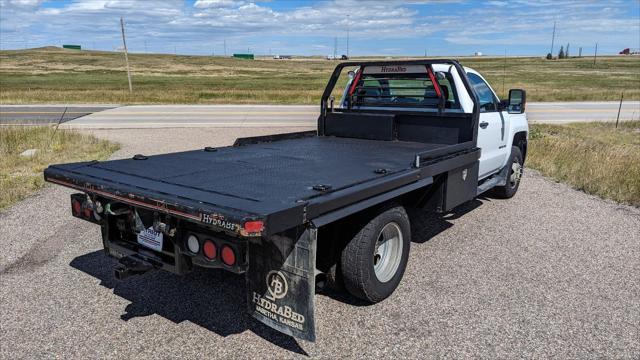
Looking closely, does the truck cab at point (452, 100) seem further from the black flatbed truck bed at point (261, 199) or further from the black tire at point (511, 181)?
the black flatbed truck bed at point (261, 199)

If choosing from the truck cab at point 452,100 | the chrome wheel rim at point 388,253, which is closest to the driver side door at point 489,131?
the truck cab at point 452,100

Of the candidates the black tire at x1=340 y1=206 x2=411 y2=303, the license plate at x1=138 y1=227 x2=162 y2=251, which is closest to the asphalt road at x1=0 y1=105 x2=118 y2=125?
the license plate at x1=138 y1=227 x2=162 y2=251

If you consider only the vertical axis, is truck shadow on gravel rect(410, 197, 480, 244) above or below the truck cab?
below

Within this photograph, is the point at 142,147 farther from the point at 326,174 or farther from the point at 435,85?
the point at 326,174

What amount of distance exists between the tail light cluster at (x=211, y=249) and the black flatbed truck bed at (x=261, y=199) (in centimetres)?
2

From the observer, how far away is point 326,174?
3.68m

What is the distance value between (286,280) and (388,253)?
50.7 inches

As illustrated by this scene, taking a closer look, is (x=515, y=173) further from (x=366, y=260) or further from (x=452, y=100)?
(x=366, y=260)

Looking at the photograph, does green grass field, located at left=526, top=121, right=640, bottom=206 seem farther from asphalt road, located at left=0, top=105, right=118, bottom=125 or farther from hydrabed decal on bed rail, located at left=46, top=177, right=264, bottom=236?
asphalt road, located at left=0, top=105, right=118, bottom=125

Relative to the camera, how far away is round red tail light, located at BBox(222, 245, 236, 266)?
9.26 feet

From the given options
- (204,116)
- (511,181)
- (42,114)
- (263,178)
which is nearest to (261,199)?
(263,178)

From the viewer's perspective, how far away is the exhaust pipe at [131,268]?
3.25m

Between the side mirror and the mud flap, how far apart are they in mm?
4466

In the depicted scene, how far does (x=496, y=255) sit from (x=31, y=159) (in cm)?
926
